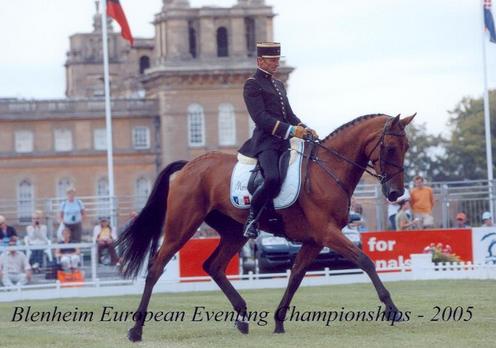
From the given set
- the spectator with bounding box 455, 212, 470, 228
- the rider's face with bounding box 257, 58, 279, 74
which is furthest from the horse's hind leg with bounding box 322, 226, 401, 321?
the spectator with bounding box 455, 212, 470, 228

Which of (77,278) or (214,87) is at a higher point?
(214,87)

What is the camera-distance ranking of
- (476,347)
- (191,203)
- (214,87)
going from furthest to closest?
(214,87) < (191,203) < (476,347)

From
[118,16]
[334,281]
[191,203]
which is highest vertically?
[118,16]

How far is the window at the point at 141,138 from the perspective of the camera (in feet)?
357

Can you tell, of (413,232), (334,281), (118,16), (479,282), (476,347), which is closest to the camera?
(476,347)

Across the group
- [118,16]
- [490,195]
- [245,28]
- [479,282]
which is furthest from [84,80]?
[479,282]

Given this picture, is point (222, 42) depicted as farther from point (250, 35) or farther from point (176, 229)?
point (176, 229)

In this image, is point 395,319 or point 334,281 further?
point 334,281

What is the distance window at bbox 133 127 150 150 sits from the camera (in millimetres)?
108750

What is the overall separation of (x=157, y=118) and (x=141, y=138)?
198 cm

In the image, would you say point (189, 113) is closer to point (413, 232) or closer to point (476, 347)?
point (413, 232)

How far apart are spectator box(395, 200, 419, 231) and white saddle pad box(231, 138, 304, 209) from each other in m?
16.2

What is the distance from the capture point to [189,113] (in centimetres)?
10694

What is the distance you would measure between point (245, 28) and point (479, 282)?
85684 mm
